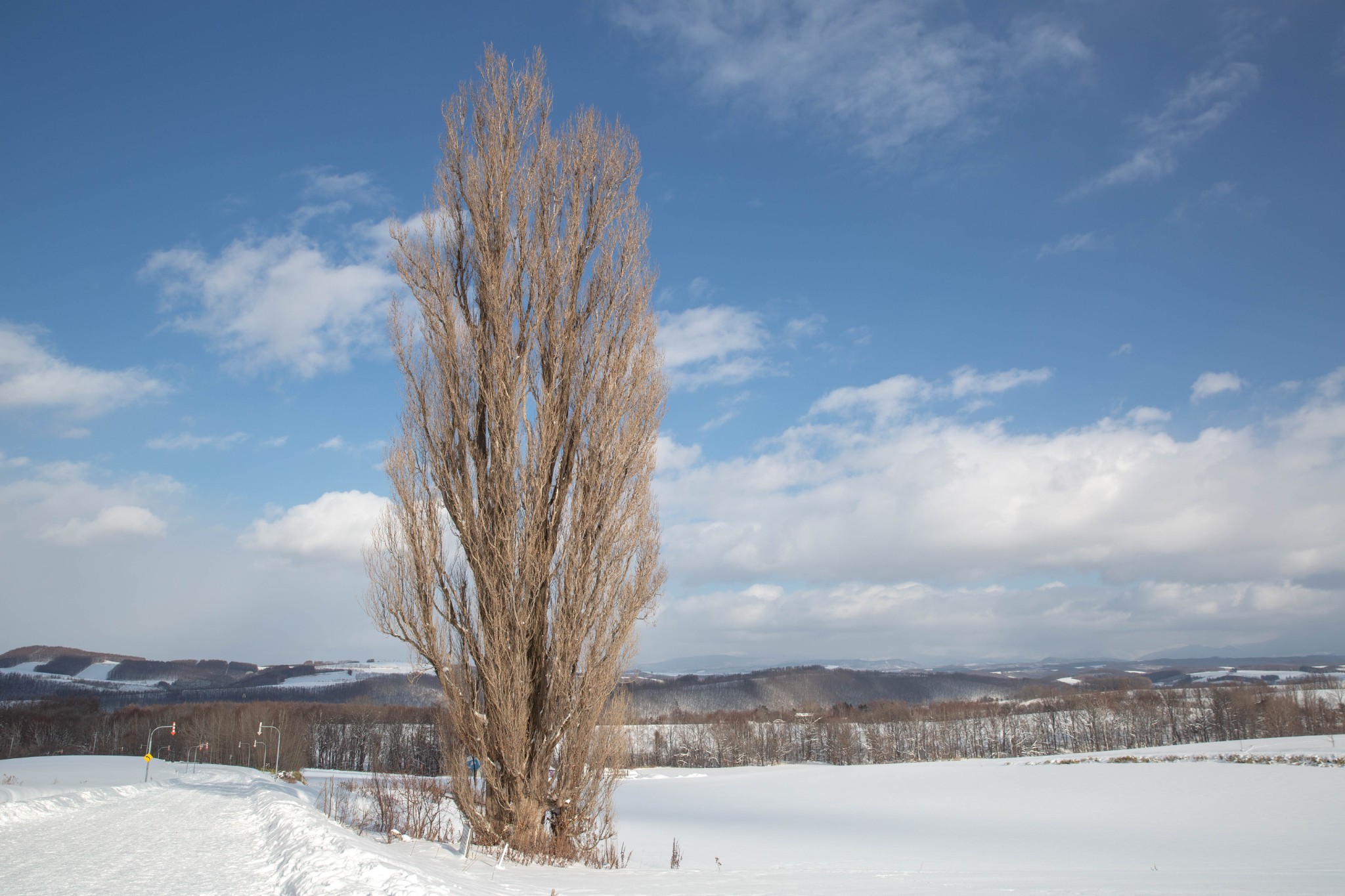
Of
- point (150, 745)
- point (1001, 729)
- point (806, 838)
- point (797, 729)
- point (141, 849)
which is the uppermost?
point (141, 849)

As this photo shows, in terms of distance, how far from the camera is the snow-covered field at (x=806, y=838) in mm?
7281

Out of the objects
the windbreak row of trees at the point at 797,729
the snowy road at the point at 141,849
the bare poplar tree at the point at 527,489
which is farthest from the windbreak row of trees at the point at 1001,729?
the bare poplar tree at the point at 527,489

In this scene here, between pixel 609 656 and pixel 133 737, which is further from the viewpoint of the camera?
pixel 133 737

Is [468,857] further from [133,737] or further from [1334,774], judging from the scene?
[133,737]

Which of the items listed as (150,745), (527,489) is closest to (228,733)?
(150,745)

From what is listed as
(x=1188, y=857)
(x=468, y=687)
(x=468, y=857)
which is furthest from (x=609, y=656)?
(x=1188, y=857)

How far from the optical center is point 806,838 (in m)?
24.9

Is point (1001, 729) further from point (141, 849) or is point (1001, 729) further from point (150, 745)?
point (141, 849)

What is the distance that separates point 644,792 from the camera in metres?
53.3

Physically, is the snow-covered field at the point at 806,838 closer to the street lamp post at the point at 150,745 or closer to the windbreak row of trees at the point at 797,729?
the street lamp post at the point at 150,745

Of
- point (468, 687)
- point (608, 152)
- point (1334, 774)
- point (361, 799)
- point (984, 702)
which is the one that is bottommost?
point (984, 702)

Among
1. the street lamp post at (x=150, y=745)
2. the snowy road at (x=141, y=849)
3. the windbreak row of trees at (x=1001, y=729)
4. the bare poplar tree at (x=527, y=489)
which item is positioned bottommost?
the windbreak row of trees at (x=1001, y=729)

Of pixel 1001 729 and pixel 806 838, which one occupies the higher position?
pixel 806 838

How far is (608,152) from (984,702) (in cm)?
12718
